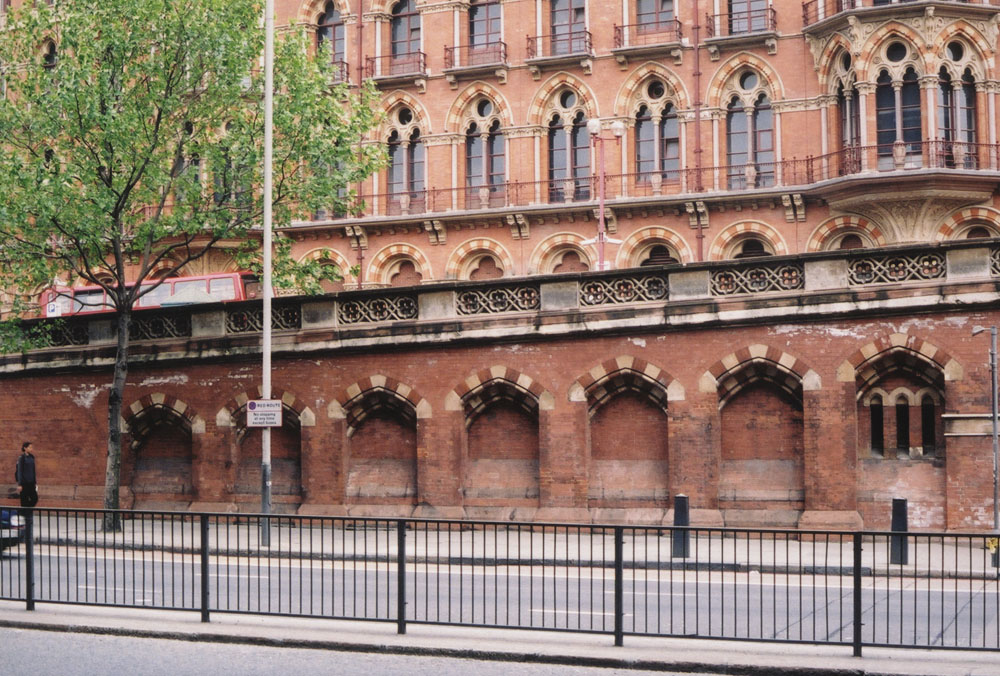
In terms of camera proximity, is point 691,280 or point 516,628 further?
point 691,280

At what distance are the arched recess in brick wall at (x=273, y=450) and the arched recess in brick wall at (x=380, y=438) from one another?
1.15 metres

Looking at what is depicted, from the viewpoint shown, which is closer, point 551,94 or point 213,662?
point 213,662

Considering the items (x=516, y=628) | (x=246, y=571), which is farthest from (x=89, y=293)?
(x=516, y=628)

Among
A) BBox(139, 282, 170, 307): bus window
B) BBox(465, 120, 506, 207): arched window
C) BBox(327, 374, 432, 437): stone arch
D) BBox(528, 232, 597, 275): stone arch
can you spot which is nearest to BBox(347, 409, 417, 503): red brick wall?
BBox(327, 374, 432, 437): stone arch

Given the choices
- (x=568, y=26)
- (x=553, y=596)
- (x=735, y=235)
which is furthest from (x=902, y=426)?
(x=568, y=26)

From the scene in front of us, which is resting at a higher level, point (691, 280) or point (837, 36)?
point (837, 36)

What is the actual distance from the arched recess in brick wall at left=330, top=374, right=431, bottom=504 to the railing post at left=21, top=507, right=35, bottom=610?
45.5ft

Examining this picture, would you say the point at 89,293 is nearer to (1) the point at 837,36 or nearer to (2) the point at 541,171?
(2) the point at 541,171

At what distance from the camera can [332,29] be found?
46469 millimetres

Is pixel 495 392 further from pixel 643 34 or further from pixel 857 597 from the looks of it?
pixel 643 34

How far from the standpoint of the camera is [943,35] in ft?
122

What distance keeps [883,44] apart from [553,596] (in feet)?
93.0

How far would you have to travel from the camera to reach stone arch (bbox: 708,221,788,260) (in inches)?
1586

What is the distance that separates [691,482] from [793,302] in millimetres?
3864
